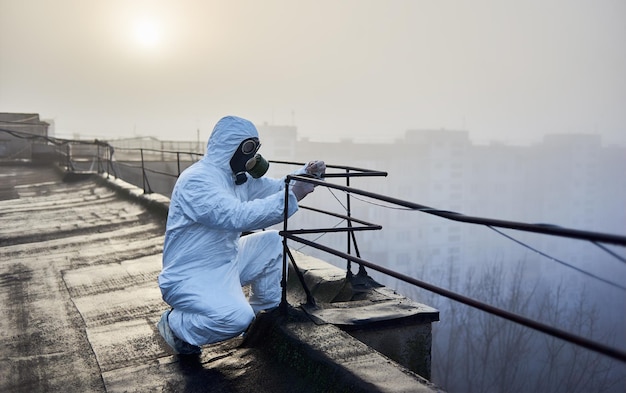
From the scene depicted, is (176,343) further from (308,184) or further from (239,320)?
(308,184)

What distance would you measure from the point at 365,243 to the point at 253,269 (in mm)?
75657

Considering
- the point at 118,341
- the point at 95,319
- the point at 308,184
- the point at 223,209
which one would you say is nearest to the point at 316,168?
the point at 308,184

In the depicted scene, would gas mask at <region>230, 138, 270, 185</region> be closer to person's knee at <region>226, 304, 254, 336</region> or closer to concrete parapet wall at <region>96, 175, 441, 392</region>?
person's knee at <region>226, 304, 254, 336</region>

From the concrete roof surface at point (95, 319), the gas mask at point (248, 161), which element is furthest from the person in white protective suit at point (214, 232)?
the concrete roof surface at point (95, 319)

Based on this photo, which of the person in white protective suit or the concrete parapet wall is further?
the person in white protective suit

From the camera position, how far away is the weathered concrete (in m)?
3.27

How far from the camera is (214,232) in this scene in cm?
357

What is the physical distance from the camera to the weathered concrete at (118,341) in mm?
3268

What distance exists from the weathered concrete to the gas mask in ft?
3.40

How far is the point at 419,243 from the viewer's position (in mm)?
87188

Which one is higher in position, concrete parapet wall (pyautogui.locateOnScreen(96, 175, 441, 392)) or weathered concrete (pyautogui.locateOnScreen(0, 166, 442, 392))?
concrete parapet wall (pyautogui.locateOnScreen(96, 175, 441, 392))

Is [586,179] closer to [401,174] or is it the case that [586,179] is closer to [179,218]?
[401,174]

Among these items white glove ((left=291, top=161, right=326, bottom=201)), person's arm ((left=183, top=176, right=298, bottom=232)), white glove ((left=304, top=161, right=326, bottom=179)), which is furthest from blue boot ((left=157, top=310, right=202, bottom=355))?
white glove ((left=304, top=161, right=326, bottom=179))

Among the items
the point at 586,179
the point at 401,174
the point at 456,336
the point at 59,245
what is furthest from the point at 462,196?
the point at 59,245
